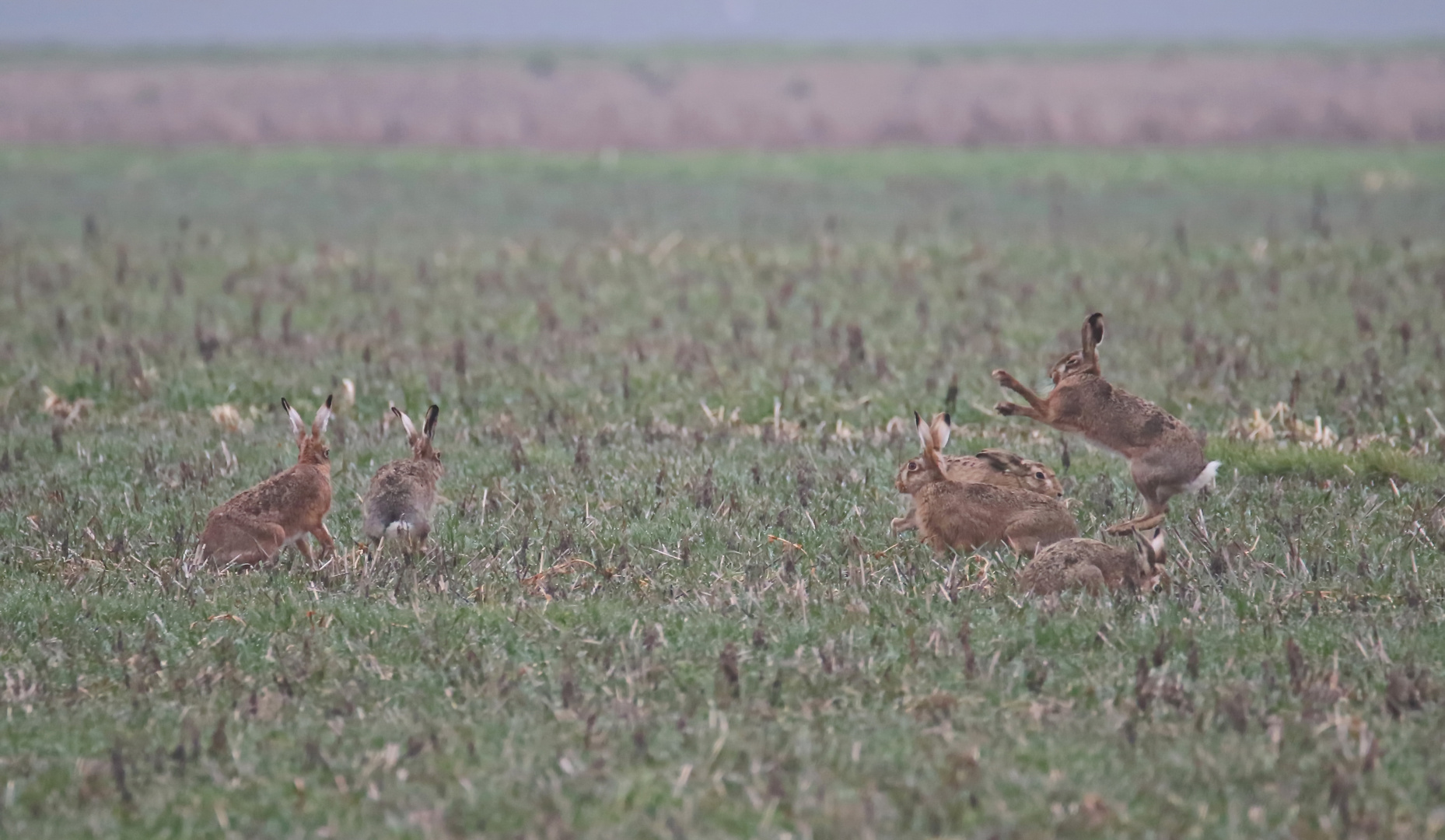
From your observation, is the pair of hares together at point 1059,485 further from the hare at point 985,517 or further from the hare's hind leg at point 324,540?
the hare's hind leg at point 324,540

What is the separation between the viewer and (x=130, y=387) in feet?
39.8

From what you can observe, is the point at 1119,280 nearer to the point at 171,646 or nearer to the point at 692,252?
the point at 692,252

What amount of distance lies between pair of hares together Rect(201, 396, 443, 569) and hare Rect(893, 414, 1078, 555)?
89.7 inches

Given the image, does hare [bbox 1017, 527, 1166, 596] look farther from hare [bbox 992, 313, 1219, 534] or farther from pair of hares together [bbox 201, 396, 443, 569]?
pair of hares together [bbox 201, 396, 443, 569]

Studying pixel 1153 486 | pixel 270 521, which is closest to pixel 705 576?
pixel 270 521

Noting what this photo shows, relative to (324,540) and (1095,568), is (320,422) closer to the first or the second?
(324,540)

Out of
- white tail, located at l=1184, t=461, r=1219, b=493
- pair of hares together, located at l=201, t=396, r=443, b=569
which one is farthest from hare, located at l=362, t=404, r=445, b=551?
white tail, located at l=1184, t=461, r=1219, b=493

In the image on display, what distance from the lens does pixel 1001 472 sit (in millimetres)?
8352

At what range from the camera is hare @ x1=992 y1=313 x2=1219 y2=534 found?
816cm

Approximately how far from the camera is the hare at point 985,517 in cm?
779

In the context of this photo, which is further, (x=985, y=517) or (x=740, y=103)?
(x=740, y=103)

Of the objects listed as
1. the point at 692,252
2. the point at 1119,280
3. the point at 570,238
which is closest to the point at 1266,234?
the point at 1119,280

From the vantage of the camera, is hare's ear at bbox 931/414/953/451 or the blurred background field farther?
hare's ear at bbox 931/414/953/451

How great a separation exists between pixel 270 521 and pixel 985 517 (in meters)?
3.16
